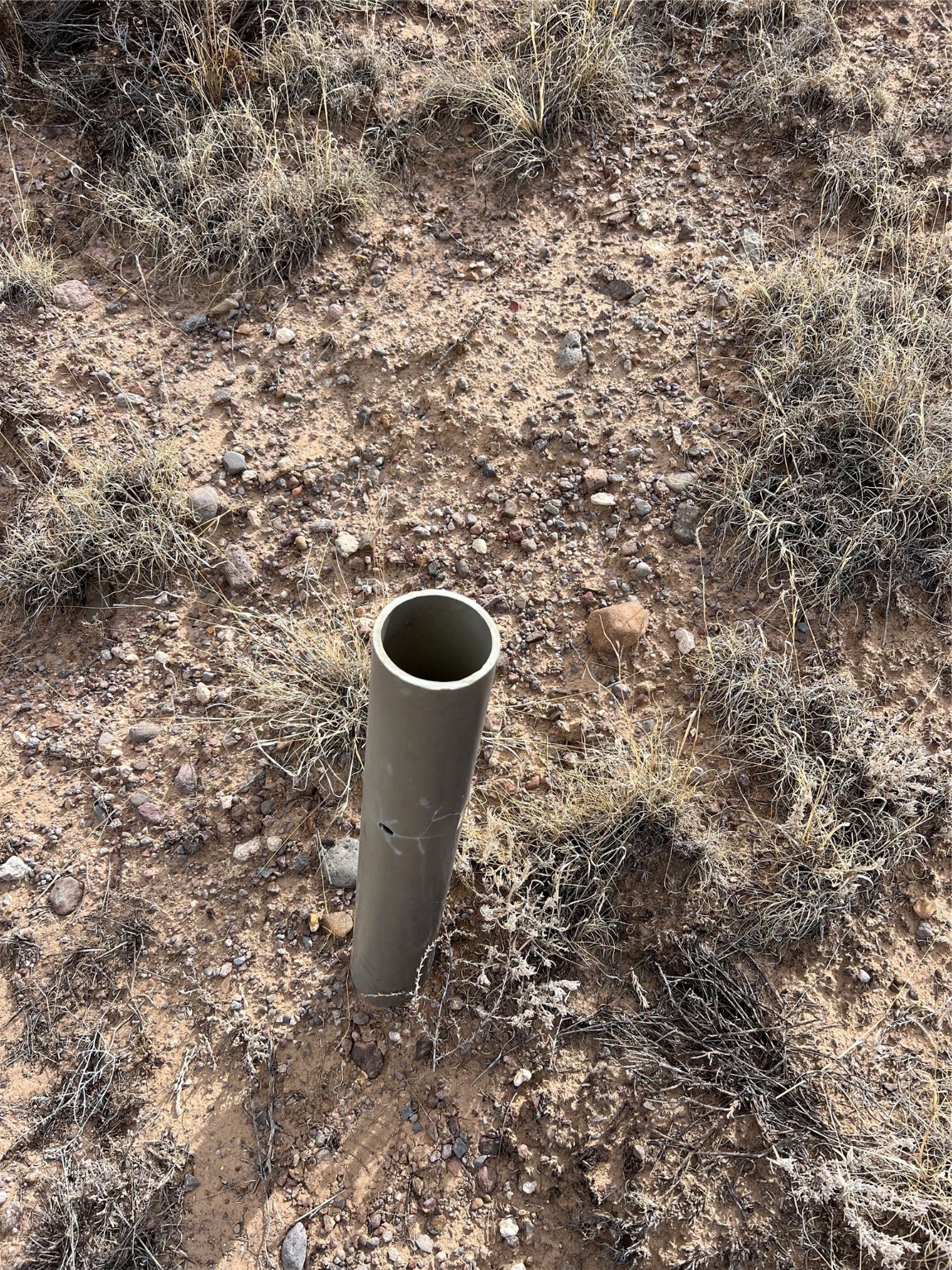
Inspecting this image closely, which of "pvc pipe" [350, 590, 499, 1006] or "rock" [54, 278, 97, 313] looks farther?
"rock" [54, 278, 97, 313]

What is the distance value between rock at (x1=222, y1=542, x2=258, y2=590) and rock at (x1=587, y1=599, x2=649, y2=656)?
1133mm

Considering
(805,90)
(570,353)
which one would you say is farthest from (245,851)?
(805,90)

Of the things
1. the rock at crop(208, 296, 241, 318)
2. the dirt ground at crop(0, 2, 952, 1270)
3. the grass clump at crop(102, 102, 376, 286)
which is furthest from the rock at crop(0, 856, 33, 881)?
the grass clump at crop(102, 102, 376, 286)

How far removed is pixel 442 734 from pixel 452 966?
3.89 ft

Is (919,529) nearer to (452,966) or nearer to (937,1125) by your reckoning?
(937,1125)

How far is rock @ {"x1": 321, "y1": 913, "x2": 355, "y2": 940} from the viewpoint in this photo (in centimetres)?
246

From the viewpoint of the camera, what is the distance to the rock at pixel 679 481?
3105 millimetres

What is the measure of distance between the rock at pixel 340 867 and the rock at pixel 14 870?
834 mm

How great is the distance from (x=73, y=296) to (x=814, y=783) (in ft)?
10.6

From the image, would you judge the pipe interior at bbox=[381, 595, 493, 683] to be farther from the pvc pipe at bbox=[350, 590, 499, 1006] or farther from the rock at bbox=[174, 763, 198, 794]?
the rock at bbox=[174, 763, 198, 794]

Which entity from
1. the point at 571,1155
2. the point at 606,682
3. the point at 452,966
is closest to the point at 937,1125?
the point at 571,1155

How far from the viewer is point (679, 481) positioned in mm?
3111

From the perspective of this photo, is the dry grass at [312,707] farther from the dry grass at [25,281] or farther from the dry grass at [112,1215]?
the dry grass at [25,281]

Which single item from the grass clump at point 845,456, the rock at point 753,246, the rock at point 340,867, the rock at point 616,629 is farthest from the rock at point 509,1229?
the rock at point 753,246
